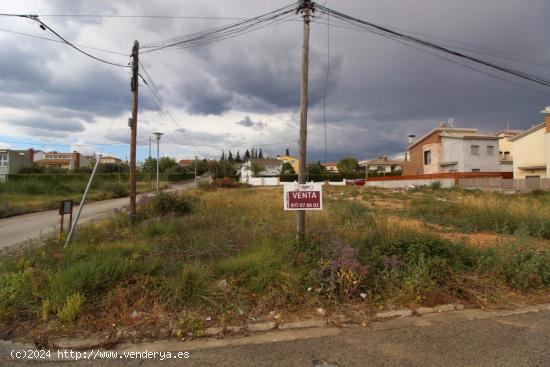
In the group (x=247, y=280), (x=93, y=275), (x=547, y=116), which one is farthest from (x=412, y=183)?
(x=93, y=275)

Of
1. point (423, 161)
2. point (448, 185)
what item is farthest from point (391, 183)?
point (448, 185)

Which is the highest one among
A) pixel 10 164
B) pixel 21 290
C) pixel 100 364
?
pixel 10 164

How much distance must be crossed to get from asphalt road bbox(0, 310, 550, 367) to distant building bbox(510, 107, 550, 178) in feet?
105

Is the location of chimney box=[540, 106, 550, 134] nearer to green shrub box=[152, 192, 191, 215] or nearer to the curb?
the curb

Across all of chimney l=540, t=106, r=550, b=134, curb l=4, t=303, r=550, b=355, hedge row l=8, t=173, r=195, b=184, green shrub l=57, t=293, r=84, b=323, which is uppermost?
chimney l=540, t=106, r=550, b=134

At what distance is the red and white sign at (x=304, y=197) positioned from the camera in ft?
18.2

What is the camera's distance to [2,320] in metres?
3.69

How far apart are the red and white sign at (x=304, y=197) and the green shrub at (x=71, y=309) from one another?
3468 mm

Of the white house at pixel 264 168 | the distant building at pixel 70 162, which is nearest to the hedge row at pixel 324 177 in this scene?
the white house at pixel 264 168

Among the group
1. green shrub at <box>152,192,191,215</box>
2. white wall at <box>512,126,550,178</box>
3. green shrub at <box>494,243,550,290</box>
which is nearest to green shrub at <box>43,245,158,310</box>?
green shrub at <box>494,243,550,290</box>

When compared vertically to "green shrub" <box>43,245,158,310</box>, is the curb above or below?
below

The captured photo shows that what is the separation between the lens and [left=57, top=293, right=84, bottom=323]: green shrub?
3.60 m

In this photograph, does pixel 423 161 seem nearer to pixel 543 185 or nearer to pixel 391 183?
pixel 391 183

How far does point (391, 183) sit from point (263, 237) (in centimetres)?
3921
